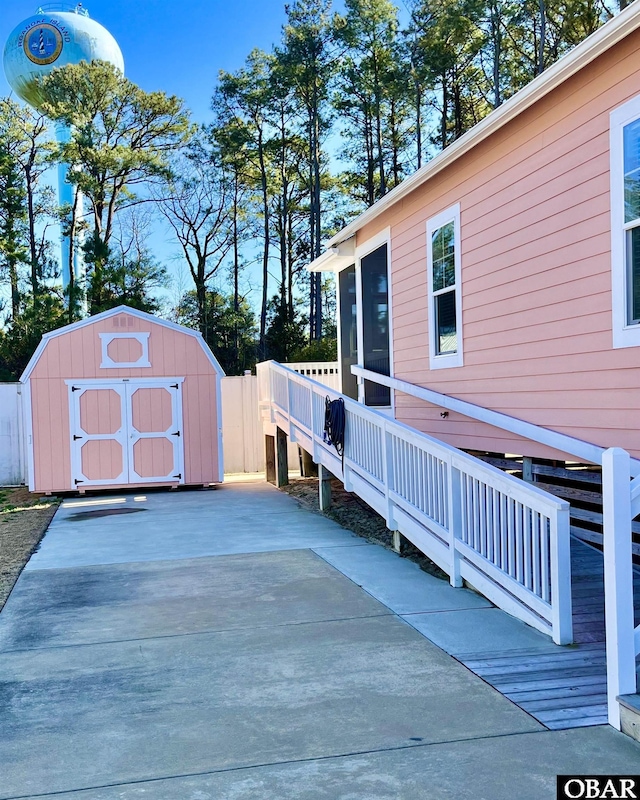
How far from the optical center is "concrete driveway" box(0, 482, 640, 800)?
117 inches

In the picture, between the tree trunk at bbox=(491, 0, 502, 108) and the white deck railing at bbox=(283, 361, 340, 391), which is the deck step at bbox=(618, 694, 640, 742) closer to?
the white deck railing at bbox=(283, 361, 340, 391)

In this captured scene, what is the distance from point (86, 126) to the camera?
998 inches

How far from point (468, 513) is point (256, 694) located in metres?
2.23

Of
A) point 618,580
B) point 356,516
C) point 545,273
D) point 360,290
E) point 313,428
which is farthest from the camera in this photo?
point 360,290

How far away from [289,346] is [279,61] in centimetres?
955

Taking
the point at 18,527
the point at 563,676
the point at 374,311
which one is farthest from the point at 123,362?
the point at 563,676

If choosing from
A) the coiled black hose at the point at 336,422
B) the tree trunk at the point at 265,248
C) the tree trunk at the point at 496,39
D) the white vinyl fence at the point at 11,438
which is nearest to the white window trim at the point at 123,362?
the white vinyl fence at the point at 11,438

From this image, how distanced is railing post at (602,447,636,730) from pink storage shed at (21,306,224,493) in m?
9.95

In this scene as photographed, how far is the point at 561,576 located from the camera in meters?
4.28

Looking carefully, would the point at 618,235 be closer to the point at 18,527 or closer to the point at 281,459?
the point at 18,527

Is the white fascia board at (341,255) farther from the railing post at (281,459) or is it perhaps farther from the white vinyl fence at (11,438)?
the white vinyl fence at (11,438)

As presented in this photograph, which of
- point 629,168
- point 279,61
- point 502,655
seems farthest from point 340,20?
point 502,655

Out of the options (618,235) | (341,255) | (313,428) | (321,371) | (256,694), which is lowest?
(256,694)

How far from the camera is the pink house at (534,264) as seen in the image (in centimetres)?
517
